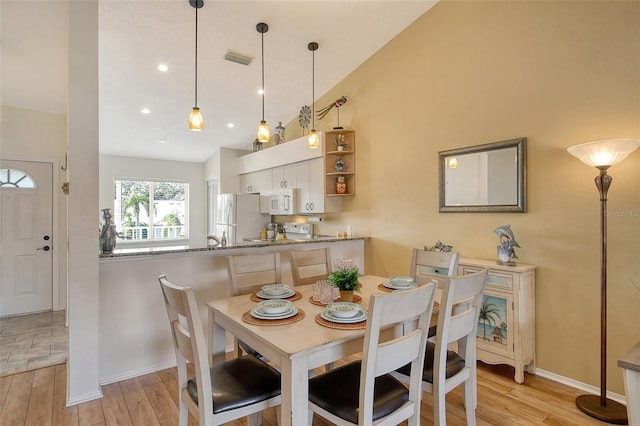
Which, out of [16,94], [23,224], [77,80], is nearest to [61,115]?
[16,94]

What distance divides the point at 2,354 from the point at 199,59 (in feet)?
11.3

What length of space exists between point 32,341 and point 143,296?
69.0 inches

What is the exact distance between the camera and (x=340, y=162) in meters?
Answer: 4.36

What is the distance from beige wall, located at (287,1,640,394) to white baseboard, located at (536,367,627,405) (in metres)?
0.04

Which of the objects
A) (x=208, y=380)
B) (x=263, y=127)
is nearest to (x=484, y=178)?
(x=263, y=127)

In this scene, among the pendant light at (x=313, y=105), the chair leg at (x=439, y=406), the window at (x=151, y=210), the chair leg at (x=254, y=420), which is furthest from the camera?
the window at (x=151, y=210)

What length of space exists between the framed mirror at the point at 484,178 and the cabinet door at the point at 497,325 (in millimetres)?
768

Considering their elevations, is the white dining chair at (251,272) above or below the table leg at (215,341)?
above

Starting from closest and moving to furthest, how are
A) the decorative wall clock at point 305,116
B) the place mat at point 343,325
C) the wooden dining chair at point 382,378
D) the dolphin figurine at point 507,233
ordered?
the wooden dining chair at point 382,378 → the place mat at point 343,325 → the dolphin figurine at point 507,233 → the decorative wall clock at point 305,116

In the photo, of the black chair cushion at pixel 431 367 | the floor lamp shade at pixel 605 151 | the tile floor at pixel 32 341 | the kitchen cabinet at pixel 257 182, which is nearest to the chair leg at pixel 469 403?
the black chair cushion at pixel 431 367

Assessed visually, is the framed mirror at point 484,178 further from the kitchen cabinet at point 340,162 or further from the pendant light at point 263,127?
the pendant light at point 263,127

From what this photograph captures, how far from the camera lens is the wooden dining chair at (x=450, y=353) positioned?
1.64m

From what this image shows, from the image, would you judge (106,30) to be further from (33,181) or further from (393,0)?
(393,0)

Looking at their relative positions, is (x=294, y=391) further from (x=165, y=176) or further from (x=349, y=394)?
(x=165, y=176)
